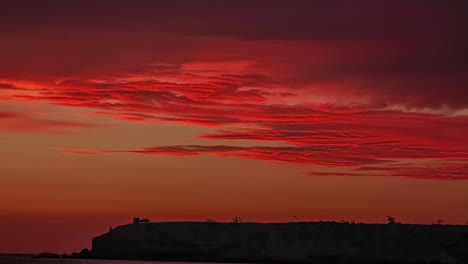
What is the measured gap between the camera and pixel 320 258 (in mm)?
139875

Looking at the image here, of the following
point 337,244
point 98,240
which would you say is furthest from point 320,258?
point 98,240

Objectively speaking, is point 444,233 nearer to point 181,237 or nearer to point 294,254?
point 294,254

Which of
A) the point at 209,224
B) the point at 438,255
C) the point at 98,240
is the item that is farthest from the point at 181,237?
the point at 438,255

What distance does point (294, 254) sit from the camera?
464 ft

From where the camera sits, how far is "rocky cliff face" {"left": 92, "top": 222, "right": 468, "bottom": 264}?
136750mm

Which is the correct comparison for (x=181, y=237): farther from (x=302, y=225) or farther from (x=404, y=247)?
(x=404, y=247)

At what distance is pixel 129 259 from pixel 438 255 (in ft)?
148

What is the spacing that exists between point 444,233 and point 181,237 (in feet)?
122

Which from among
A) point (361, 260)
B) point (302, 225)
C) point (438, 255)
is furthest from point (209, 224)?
point (438, 255)

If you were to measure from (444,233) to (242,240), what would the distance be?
2848cm

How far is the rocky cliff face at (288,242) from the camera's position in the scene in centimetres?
13675

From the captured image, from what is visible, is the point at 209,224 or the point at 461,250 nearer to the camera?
the point at 461,250

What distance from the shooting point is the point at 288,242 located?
14250 cm

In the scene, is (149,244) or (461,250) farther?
(149,244)
